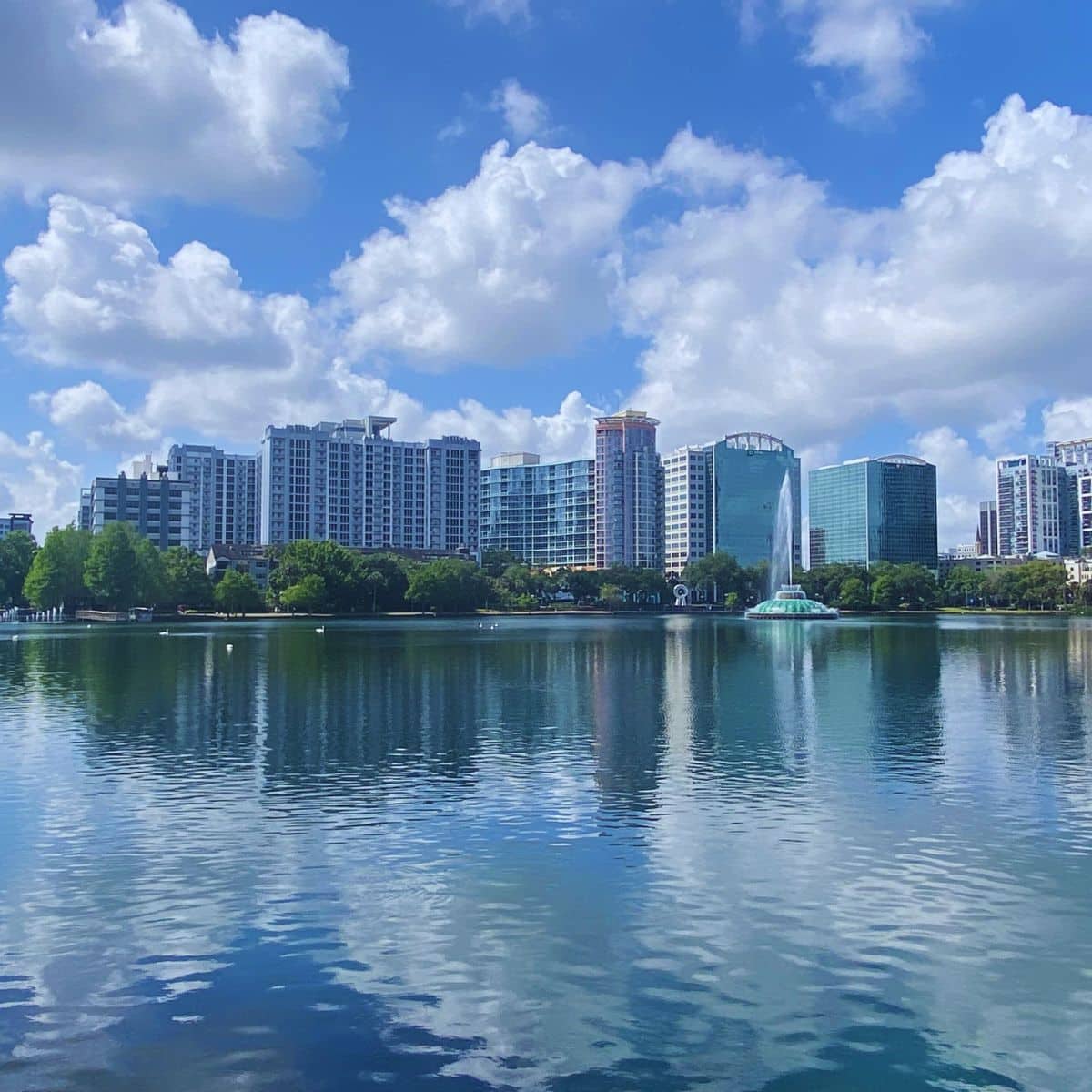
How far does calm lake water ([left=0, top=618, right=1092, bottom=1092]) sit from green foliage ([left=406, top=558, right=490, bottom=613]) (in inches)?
4582

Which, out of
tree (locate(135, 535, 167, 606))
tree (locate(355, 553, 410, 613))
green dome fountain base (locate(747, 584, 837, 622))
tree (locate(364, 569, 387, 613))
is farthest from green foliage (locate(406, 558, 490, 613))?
green dome fountain base (locate(747, 584, 837, 622))

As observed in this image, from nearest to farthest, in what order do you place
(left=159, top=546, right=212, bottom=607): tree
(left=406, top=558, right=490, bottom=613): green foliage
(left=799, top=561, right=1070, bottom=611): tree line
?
1. (left=159, top=546, right=212, bottom=607): tree
2. (left=406, top=558, right=490, bottom=613): green foliage
3. (left=799, top=561, right=1070, bottom=611): tree line

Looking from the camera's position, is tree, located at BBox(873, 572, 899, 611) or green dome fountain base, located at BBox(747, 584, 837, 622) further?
tree, located at BBox(873, 572, 899, 611)

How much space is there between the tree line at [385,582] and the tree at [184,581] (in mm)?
168

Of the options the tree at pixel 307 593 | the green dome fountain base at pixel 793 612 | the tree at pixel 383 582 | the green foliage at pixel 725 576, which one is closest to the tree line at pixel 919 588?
the green foliage at pixel 725 576

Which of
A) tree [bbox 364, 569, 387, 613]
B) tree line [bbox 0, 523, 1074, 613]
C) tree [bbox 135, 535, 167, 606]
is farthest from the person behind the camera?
tree [bbox 364, 569, 387, 613]

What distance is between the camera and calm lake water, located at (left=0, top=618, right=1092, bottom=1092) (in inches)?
418

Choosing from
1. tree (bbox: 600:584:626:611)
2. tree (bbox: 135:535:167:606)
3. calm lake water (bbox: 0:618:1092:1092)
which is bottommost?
calm lake water (bbox: 0:618:1092:1092)

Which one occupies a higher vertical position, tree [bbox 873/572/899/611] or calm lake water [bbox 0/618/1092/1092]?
tree [bbox 873/572/899/611]

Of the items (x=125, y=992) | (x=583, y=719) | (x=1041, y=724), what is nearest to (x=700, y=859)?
(x=125, y=992)

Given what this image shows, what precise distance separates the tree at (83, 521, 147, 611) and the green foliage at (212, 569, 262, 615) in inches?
434

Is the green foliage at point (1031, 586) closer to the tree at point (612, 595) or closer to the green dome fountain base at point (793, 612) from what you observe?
the green dome fountain base at point (793, 612)

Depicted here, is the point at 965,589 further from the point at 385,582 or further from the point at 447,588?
the point at 385,582

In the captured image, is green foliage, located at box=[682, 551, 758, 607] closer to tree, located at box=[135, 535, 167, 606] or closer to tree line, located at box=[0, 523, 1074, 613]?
tree line, located at box=[0, 523, 1074, 613]
